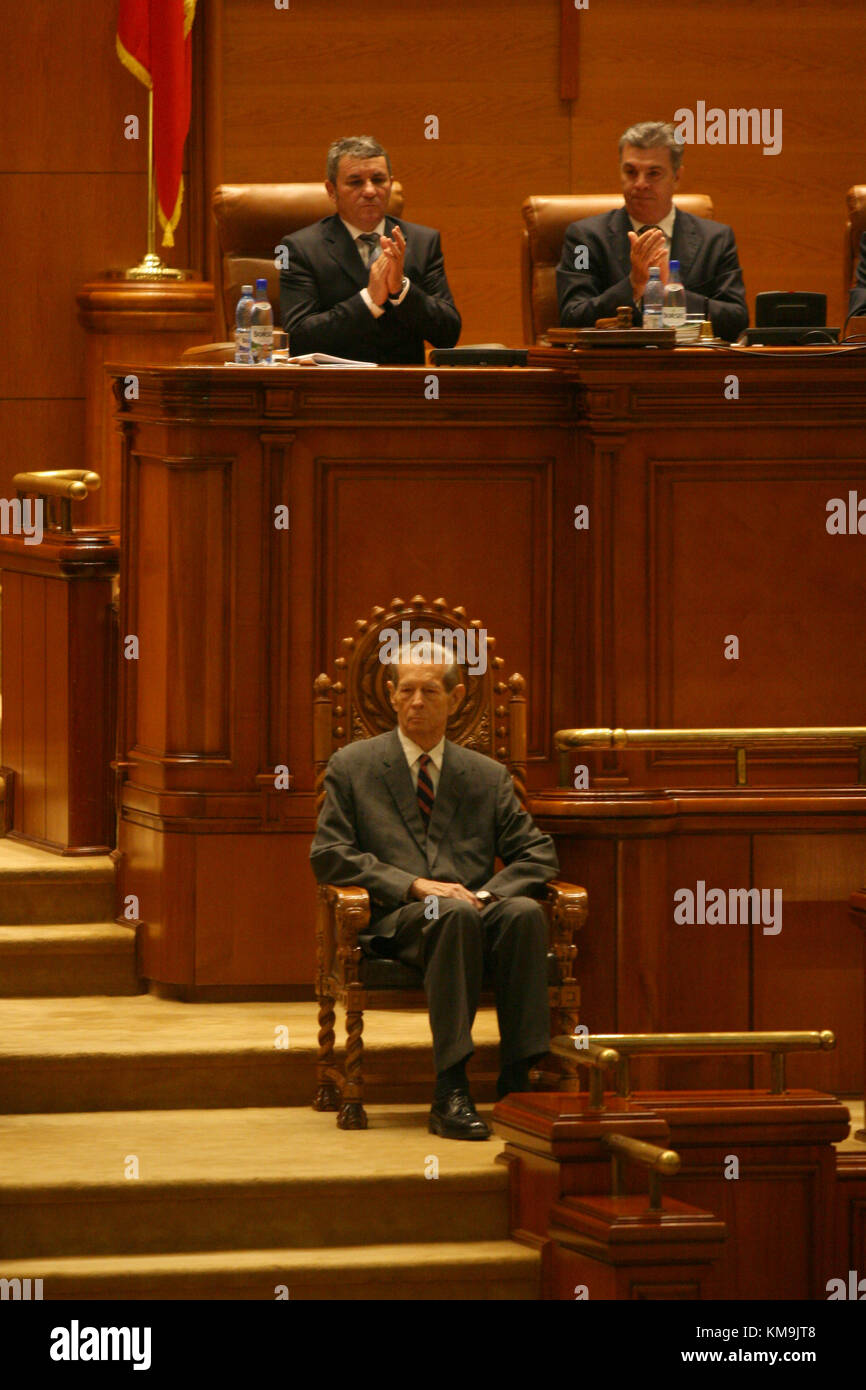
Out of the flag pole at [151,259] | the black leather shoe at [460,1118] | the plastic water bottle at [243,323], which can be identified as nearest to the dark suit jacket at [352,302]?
the plastic water bottle at [243,323]

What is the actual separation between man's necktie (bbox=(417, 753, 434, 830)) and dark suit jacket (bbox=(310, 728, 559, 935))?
0.02m

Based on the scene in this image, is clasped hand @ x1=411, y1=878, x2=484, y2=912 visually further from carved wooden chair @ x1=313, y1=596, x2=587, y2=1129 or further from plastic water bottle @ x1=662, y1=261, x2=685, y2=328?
plastic water bottle @ x1=662, y1=261, x2=685, y2=328

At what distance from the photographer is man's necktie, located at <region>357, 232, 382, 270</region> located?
6.30 meters

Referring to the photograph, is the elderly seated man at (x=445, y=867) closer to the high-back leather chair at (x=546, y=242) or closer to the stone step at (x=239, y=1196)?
the stone step at (x=239, y=1196)

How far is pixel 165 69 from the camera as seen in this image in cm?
810

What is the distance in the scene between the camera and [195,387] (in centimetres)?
579

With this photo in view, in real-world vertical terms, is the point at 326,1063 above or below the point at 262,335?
below

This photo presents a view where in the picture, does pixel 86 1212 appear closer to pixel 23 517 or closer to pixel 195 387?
pixel 195 387

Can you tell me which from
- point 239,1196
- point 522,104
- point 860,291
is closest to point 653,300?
point 860,291

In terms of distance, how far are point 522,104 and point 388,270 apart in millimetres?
2400

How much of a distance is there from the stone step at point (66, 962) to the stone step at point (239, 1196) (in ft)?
2.62

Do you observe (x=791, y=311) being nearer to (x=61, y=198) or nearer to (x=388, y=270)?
(x=388, y=270)

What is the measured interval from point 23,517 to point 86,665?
27.5 inches

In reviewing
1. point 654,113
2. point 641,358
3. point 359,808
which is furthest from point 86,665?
point 654,113
